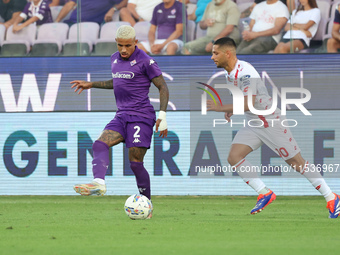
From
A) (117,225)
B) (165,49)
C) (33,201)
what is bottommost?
(33,201)

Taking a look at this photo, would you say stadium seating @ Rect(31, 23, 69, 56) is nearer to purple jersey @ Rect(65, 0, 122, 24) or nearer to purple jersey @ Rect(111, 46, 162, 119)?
purple jersey @ Rect(65, 0, 122, 24)

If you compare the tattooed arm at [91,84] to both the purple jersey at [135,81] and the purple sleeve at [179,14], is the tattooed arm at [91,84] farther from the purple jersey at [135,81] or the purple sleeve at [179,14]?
the purple sleeve at [179,14]

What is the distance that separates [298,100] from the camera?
13.6m

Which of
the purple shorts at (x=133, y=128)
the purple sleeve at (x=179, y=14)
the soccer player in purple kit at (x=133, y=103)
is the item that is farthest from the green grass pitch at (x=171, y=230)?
the purple sleeve at (x=179, y=14)

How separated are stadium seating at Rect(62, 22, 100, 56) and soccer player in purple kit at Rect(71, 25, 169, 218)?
5.85 meters

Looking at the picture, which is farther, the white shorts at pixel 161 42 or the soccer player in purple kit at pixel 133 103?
the white shorts at pixel 161 42

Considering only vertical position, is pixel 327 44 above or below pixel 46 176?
above

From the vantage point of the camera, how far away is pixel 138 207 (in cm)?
795

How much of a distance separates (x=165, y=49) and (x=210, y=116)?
157cm

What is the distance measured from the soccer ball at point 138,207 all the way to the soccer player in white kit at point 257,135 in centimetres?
139

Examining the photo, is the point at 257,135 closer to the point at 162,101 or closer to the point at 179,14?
the point at 162,101

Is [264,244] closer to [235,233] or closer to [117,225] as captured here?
[235,233]

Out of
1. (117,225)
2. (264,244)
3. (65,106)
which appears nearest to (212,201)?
(65,106)

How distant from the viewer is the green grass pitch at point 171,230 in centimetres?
545
